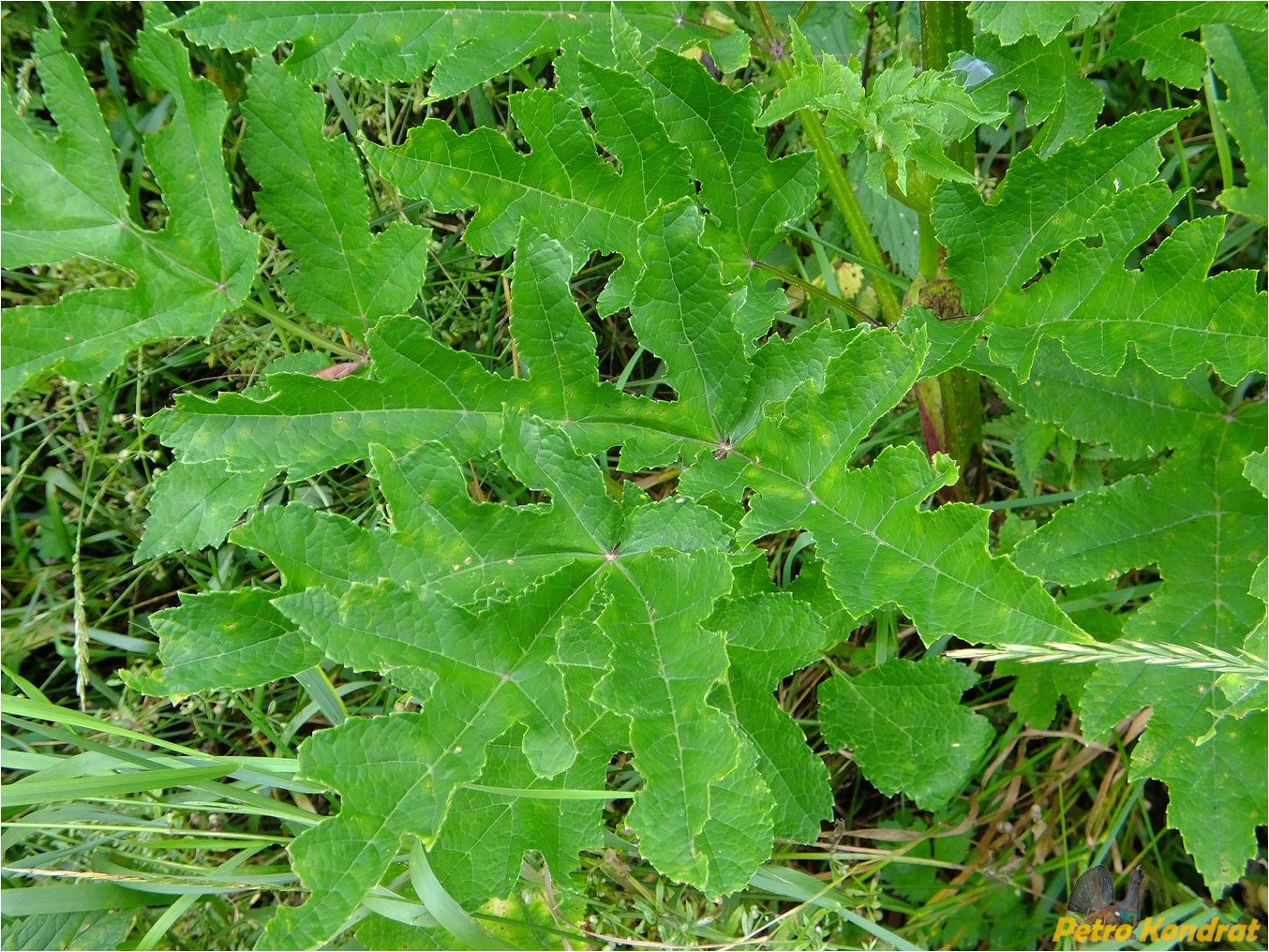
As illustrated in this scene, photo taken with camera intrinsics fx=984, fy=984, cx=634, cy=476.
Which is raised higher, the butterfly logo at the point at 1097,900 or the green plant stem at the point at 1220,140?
the green plant stem at the point at 1220,140

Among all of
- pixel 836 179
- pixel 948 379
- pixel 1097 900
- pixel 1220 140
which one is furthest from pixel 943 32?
pixel 1097 900

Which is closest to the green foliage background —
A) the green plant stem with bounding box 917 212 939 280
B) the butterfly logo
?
the green plant stem with bounding box 917 212 939 280

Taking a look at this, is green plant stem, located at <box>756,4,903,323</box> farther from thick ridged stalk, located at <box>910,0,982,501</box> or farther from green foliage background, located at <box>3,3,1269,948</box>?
thick ridged stalk, located at <box>910,0,982,501</box>

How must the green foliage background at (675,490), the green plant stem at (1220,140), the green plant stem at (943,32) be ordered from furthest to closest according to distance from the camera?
the green plant stem at (1220,140) < the green plant stem at (943,32) < the green foliage background at (675,490)

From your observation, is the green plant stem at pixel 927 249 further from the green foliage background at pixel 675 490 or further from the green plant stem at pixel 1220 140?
the green plant stem at pixel 1220 140

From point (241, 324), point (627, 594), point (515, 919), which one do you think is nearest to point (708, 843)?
point (627, 594)

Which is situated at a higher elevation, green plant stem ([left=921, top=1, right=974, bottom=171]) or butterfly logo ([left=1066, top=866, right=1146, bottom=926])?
green plant stem ([left=921, top=1, right=974, bottom=171])

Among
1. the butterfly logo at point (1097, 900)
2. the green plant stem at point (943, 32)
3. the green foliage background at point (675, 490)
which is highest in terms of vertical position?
the green plant stem at point (943, 32)

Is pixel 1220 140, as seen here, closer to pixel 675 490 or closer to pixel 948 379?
pixel 948 379

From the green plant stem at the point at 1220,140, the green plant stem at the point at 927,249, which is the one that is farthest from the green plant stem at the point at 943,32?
the green plant stem at the point at 1220,140
